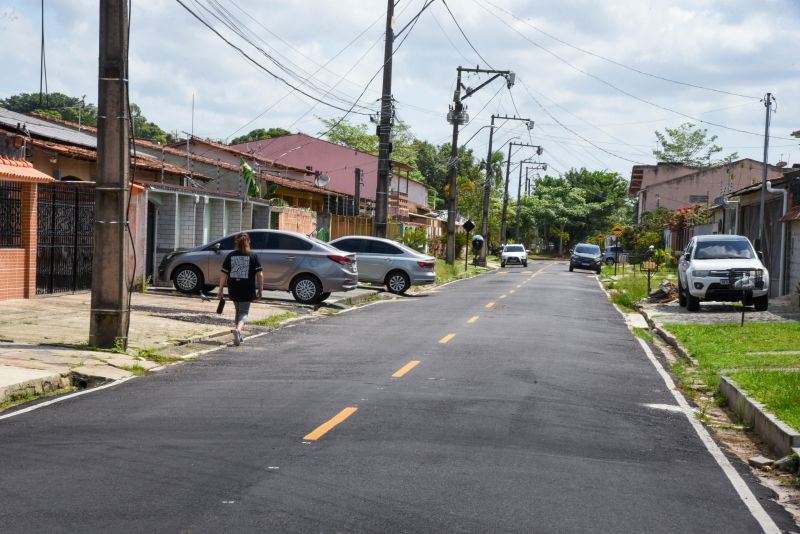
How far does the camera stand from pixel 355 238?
1190 inches

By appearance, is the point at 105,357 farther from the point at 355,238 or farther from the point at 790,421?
the point at 355,238

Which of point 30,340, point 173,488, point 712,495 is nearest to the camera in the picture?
point 173,488

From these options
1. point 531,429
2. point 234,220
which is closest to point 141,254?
point 234,220

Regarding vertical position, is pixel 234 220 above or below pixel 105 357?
above

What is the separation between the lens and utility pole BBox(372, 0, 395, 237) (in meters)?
32.8

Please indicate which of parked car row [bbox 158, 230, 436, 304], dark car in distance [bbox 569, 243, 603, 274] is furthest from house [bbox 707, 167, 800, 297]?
dark car in distance [bbox 569, 243, 603, 274]

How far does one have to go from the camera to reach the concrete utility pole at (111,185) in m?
14.3

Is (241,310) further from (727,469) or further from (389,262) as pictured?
(389,262)

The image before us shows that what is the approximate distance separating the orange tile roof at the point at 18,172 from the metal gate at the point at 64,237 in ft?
4.35

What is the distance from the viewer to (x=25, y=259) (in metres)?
20.5

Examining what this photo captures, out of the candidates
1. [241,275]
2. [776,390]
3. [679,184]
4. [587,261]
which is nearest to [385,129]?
[241,275]

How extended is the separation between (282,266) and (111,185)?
→ 32.5 feet

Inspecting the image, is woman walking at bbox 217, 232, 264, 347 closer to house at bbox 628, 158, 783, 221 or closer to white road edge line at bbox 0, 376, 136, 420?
white road edge line at bbox 0, 376, 136, 420

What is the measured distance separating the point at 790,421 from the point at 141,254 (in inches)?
738
